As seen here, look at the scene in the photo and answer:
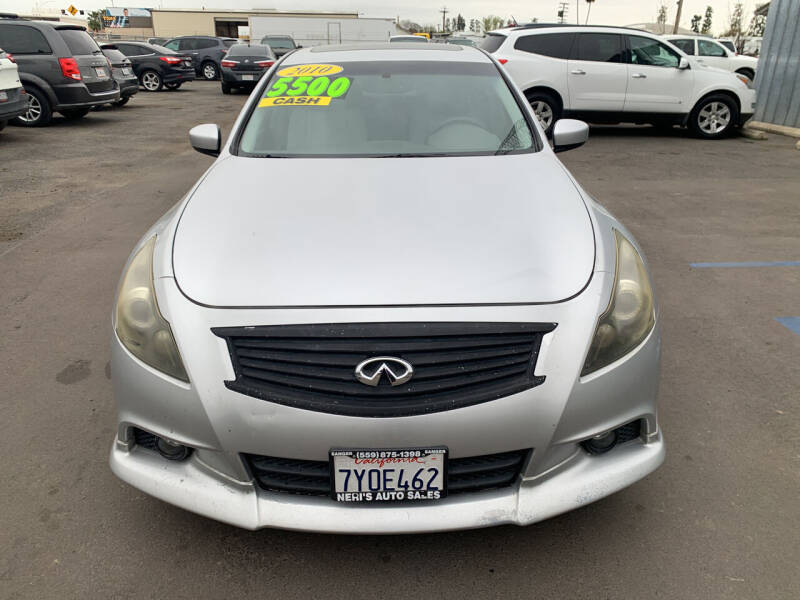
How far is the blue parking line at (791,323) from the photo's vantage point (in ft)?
12.4

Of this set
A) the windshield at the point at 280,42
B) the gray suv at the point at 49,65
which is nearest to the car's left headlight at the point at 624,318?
the gray suv at the point at 49,65

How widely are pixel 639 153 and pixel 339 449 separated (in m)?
8.95

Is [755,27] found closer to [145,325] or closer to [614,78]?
[614,78]

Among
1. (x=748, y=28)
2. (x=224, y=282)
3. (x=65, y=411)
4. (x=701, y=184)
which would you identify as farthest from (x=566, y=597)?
(x=748, y=28)

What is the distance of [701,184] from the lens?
7559mm

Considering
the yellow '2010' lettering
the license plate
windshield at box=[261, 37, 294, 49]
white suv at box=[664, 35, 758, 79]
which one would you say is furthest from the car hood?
windshield at box=[261, 37, 294, 49]

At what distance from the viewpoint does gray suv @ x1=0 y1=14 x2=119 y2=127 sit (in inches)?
436

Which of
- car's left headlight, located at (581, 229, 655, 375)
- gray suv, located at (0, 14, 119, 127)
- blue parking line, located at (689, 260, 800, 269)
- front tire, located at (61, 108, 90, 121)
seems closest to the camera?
car's left headlight, located at (581, 229, 655, 375)

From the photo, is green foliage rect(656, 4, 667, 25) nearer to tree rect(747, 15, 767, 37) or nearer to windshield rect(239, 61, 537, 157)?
tree rect(747, 15, 767, 37)

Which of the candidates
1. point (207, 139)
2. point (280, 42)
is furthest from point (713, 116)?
point (280, 42)

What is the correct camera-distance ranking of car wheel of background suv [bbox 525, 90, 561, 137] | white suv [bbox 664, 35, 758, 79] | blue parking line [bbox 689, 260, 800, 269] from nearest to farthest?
blue parking line [bbox 689, 260, 800, 269], car wheel of background suv [bbox 525, 90, 561, 137], white suv [bbox 664, 35, 758, 79]

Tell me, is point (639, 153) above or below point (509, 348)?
below

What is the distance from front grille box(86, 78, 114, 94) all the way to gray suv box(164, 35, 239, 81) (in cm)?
1397

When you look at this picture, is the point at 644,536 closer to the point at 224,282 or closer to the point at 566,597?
the point at 566,597
